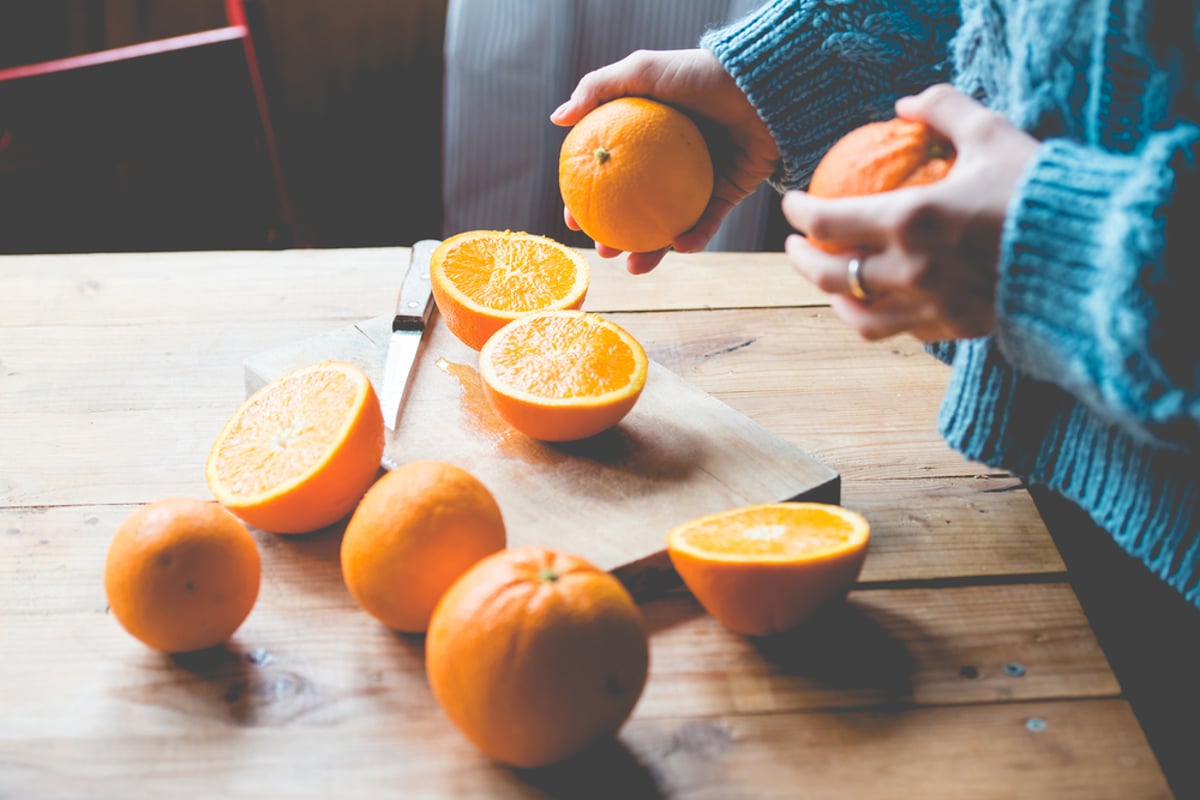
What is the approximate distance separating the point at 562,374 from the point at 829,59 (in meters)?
0.43

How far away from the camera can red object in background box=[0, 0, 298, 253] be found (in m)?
1.52

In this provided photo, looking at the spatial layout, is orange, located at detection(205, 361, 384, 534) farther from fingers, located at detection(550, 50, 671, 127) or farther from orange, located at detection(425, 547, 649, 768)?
fingers, located at detection(550, 50, 671, 127)

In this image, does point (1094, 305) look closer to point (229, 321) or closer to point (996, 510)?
point (996, 510)

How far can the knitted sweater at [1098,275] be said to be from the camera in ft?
2.21

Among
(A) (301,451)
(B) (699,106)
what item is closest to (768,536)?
(A) (301,451)

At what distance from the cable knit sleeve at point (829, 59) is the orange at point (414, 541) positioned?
55 centimetres

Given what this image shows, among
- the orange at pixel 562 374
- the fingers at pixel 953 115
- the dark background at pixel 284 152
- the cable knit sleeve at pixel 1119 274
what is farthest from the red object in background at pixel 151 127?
the cable knit sleeve at pixel 1119 274

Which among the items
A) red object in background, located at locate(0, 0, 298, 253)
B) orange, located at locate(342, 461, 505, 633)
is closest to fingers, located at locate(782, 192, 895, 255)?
orange, located at locate(342, 461, 505, 633)

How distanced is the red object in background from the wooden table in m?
0.46

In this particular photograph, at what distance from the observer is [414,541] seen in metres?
0.80

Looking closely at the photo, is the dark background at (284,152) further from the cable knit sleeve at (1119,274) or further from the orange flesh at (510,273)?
the cable knit sleeve at (1119,274)

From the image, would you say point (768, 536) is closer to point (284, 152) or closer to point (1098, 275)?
point (1098, 275)

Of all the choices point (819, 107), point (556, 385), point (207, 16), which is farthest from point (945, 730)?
point (207, 16)

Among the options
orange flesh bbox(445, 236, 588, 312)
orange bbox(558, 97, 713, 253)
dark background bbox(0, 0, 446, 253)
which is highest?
orange bbox(558, 97, 713, 253)
